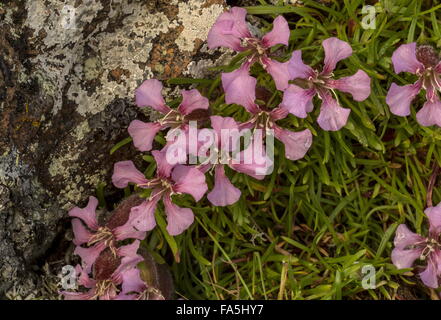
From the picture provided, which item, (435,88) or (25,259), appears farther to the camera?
(25,259)

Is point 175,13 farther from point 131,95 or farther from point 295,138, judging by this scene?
point 295,138

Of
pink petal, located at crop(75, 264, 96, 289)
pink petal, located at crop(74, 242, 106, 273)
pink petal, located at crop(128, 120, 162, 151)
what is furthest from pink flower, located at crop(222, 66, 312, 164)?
pink petal, located at crop(75, 264, 96, 289)

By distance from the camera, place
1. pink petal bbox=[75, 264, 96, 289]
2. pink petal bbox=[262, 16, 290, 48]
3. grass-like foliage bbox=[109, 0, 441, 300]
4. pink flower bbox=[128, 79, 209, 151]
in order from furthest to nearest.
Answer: grass-like foliage bbox=[109, 0, 441, 300] < pink petal bbox=[75, 264, 96, 289] < pink flower bbox=[128, 79, 209, 151] < pink petal bbox=[262, 16, 290, 48]

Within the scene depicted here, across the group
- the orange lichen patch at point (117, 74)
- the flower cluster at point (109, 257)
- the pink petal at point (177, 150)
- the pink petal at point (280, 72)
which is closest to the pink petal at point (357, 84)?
the pink petal at point (280, 72)

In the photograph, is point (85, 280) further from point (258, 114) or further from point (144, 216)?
point (258, 114)

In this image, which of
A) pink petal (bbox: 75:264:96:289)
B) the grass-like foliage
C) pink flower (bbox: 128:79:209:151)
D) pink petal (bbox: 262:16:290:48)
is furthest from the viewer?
the grass-like foliage

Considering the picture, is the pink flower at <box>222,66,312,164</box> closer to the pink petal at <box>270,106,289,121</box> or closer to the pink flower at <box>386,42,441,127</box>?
the pink petal at <box>270,106,289,121</box>

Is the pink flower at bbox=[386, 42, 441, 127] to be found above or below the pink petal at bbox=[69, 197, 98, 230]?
above
